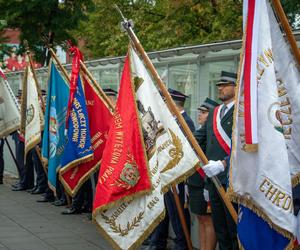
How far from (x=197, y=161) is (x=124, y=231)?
3.16ft

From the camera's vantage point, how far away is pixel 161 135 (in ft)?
21.9

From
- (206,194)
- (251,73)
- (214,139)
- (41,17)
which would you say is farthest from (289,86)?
(41,17)

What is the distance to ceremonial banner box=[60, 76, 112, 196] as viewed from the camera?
952 cm

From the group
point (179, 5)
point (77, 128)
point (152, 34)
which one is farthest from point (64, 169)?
point (152, 34)

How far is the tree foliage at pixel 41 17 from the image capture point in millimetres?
19562

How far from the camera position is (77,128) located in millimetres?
9469

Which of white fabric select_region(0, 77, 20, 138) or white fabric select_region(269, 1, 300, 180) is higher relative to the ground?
white fabric select_region(269, 1, 300, 180)

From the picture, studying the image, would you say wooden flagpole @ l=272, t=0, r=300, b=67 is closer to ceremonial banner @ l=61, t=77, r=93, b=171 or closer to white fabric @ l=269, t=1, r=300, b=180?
white fabric @ l=269, t=1, r=300, b=180

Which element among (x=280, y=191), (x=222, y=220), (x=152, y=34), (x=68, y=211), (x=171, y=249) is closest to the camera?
(x=280, y=191)

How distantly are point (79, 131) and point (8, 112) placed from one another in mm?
4293

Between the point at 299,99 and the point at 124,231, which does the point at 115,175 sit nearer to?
the point at 124,231

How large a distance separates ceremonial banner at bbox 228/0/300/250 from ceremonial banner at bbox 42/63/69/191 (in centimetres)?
535

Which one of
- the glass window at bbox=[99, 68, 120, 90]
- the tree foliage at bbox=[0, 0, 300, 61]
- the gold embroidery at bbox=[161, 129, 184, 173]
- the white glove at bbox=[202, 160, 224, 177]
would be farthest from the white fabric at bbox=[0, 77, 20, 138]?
the white glove at bbox=[202, 160, 224, 177]

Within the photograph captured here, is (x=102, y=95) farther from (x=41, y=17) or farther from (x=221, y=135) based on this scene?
(x=41, y=17)
